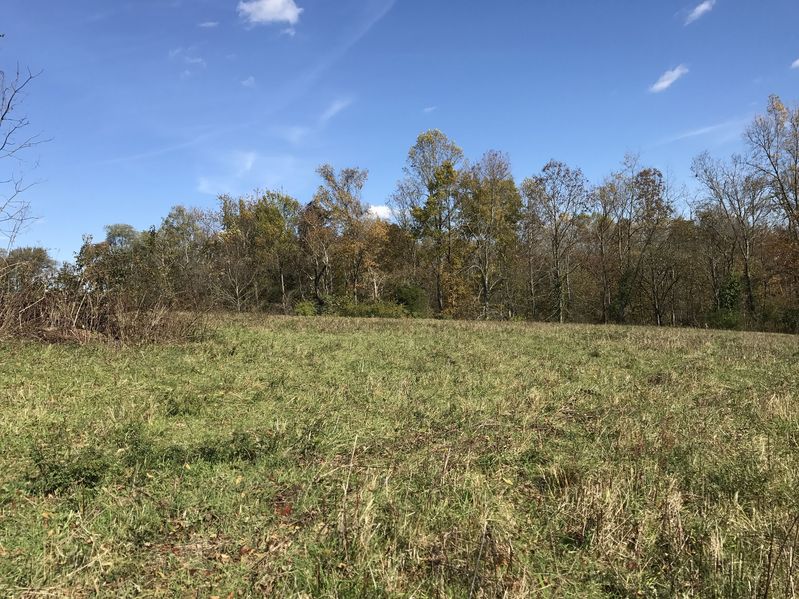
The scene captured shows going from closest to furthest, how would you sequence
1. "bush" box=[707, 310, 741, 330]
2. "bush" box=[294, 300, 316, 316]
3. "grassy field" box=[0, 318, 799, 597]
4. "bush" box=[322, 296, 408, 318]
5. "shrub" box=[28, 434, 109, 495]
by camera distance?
1. "grassy field" box=[0, 318, 799, 597]
2. "shrub" box=[28, 434, 109, 495]
3. "bush" box=[707, 310, 741, 330]
4. "bush" box=[294, 300, 316, 316]
5. "bush" box=[322, 296, 408, 318]

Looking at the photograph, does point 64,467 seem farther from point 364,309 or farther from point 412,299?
point 412,299

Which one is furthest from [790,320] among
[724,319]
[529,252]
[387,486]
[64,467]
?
[64,467]

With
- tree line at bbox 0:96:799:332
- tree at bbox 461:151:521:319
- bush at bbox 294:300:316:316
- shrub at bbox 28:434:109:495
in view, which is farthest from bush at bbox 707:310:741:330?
shrub at bbox 28:434:109:495

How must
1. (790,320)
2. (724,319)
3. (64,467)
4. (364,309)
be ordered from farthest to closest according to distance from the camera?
1. (364,309)
2. (724,319)
3. (790,320)
4. (64,467)

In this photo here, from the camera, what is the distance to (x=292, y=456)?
480cm

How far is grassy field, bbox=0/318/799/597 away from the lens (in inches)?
116

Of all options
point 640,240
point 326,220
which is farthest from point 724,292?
point 326,220

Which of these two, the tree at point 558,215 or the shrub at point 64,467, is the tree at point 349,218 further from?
the shrub at point 64,467

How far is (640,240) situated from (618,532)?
43.1m

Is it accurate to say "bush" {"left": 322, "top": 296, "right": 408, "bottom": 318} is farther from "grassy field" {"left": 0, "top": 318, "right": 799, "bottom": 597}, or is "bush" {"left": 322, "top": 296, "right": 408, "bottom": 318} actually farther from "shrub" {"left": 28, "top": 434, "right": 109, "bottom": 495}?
"shrub" {"left": 28, "top": 434, "right": 109, "bottom": 495}

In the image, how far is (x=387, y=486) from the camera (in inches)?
159

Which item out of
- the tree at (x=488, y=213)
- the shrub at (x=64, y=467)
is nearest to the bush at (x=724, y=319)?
the tree at (x=488, y=213)

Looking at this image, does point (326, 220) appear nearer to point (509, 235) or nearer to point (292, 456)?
point (509, 235)

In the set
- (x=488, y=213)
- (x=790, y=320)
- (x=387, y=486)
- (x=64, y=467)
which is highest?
(x=488, y=213)
